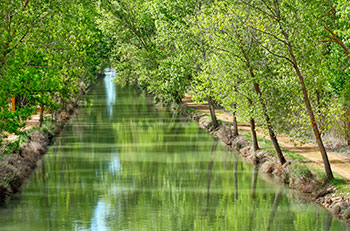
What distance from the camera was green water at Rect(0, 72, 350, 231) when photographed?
24859mm

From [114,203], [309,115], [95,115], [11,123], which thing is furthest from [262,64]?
[95,115]

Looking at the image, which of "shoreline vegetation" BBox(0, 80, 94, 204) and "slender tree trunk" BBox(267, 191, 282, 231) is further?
"shoreline vegetation" BBox(0, 80, 94, 204)

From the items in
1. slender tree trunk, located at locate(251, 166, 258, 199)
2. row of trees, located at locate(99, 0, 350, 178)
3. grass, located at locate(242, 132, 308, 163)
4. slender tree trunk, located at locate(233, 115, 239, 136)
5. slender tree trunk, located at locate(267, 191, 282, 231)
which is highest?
row of trees, located at locate(99, 0, 350, 178)

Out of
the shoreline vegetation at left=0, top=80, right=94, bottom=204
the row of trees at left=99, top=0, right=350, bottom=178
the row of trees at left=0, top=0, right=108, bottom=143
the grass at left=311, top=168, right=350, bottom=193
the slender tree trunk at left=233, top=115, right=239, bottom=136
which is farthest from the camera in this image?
the slender tree trunk at left=233, top=115, right=239, bottom=136

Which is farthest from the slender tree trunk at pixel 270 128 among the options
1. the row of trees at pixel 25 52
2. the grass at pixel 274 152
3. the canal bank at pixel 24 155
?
the canal bank at pixel 24 155

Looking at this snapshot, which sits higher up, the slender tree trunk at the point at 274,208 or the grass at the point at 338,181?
the grass at the point at 338,181

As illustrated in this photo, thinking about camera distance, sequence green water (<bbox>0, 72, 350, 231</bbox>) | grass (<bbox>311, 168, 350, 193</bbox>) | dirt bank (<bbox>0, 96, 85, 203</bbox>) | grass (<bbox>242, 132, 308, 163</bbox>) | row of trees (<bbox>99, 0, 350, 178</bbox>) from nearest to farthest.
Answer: green water (<bbox>0, 72, 350, 231</bbox>), grass (<bbox>311, 168, 350, 193</bbox>), row of trees (<bbox>99, 0, 350, 178</bbox>), dirt bank (<bbox>0, 96, 85, 203</bbox>), grass (<bbox>242, 132, 308, 163</bbox>)

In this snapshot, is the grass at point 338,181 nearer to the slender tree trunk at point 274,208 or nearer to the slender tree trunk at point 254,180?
the slender tree trunk at point 274,208

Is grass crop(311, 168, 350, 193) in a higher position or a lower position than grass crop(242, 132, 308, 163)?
lower

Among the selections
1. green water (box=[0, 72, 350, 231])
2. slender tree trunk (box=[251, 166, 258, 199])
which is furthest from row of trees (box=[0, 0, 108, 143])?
slender tree trunk (box=[251, 166, 258, 199])

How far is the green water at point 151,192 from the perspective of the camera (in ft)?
81.6

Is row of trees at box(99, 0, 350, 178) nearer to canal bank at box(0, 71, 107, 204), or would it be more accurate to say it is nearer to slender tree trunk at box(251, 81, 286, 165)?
slender tree trunk at box(251, 81, 286, 165)

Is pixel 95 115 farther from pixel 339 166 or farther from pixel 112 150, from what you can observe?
pixel 339 166

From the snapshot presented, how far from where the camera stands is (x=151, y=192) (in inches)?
1191
